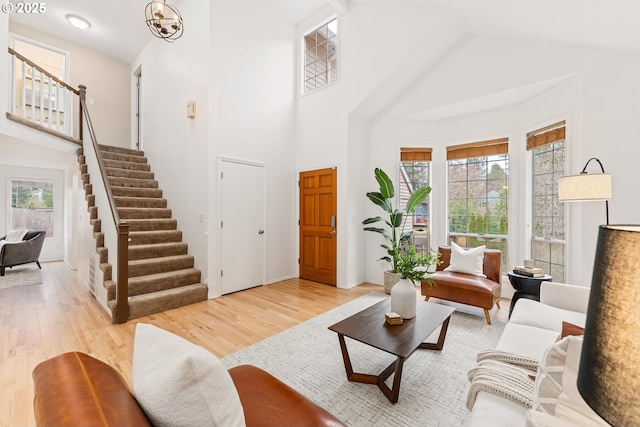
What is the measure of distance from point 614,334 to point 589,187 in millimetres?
2837

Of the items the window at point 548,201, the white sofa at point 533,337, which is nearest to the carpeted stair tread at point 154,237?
the white sofa at point 533,337

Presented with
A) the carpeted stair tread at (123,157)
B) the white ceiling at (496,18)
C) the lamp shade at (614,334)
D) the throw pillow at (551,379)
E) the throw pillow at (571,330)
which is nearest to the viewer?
the lamp shade at (614,334)

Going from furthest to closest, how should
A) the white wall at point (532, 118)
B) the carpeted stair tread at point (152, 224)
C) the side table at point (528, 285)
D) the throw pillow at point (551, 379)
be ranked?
the carpeted stair tread at point (152, 224) < the side table at point (528, 285) < the white wall at point (532, 118) < the throw pillow at point (551, 379)

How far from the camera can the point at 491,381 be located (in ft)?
4.41

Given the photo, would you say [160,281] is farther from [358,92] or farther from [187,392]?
[358,92]

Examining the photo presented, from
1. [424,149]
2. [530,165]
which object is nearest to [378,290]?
[424,149]

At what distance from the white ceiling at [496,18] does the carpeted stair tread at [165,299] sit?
438 cm

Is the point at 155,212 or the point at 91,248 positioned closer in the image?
the point at 91,248

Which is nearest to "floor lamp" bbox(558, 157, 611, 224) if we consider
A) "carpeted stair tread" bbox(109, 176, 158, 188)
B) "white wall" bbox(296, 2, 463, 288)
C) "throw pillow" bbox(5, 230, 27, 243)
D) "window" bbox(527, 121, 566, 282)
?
"window" bbox(527, 121, 566, 282)

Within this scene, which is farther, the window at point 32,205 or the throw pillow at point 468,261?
the window at point 32,205

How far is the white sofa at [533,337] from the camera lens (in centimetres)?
113

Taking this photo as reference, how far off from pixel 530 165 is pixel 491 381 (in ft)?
12.2

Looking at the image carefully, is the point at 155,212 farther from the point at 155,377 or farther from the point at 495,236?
the point at 495,236

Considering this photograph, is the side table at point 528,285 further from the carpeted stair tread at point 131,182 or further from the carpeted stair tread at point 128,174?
the carpeted stair tread at point 128,174
